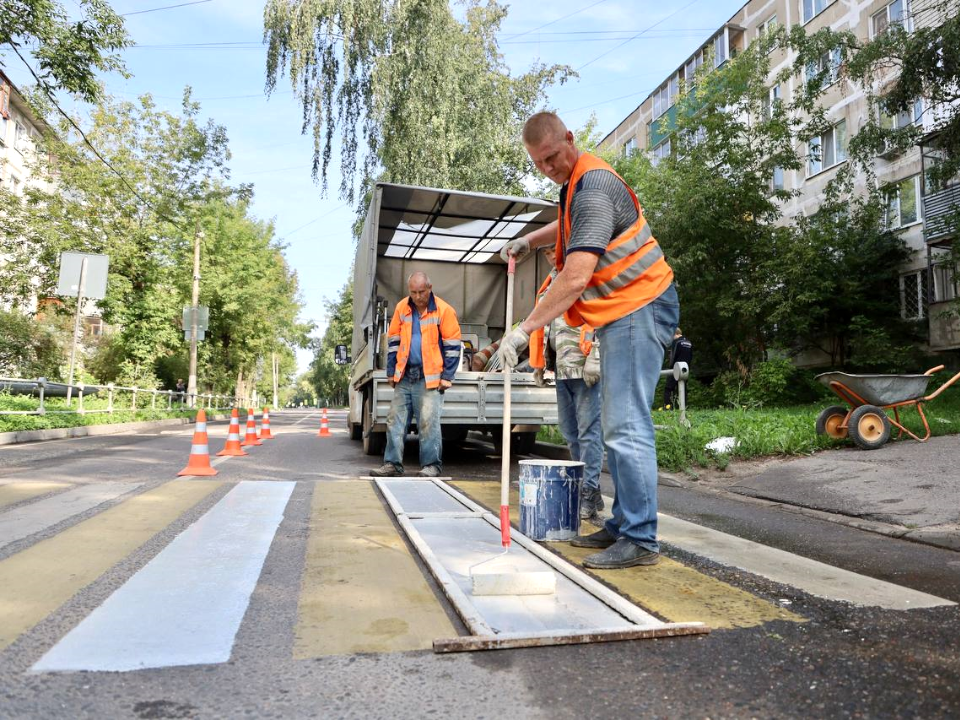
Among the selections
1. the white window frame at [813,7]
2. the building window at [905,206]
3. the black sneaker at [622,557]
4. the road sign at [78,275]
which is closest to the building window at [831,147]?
the building window at [905,206]

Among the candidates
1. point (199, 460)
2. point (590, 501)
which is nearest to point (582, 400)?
point (590, 501)

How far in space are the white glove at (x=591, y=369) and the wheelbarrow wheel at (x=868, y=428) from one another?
4443 mm

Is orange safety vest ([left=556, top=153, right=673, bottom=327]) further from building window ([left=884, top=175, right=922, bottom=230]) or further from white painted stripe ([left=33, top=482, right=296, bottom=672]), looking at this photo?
building window ([left=884, top=175, right=922, bottom=230])

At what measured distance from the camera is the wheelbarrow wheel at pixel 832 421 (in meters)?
7.96

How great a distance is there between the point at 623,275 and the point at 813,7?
27061 mm

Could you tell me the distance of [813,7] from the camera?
988 inches

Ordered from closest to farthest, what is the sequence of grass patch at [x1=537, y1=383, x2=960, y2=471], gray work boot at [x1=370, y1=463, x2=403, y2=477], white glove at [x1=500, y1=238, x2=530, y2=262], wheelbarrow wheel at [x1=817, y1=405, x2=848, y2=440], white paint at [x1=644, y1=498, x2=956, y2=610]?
white paint at [x1=644, y1=498, x2=956, y2=610] < white glove at [x1=500, y1=238, x2=530, y2=262] < gray work boot at [x1=370, y1=463, x2=403, y2=477] < grass patch at [x1=537, y1=383, x2=960, y2=471] < wheelbarrow wheel at [x1=817, y1=405, x2=848, y2=440]

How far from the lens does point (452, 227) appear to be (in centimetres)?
1084

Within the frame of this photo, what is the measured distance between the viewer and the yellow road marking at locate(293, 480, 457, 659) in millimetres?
2326

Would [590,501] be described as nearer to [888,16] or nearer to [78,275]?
[78,275]

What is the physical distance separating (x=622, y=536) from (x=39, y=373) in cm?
2405

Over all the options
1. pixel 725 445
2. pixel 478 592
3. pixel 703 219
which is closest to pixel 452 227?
pixel 725 445

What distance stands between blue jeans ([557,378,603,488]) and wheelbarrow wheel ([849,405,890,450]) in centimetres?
430

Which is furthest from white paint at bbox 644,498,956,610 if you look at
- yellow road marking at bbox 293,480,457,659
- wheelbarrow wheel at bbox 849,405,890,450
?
wheelbarrow wheel at bbox 849,405,890,450
